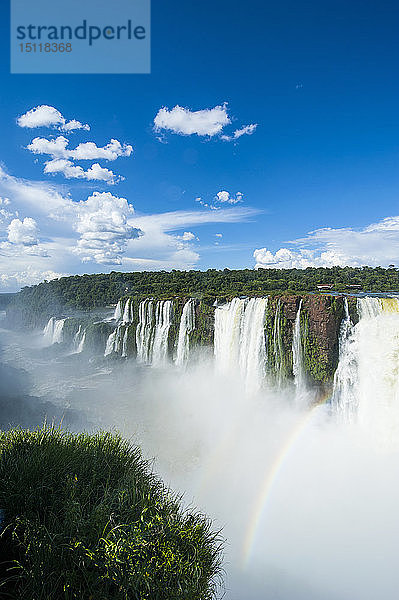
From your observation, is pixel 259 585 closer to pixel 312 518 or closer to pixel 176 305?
pixel 312 518

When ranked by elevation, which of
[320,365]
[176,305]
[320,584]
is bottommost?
[320,584]

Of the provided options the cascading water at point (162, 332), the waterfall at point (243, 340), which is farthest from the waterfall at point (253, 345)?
the cascading water at point (162, 332)

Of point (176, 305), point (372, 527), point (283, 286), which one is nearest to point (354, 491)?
point (372, 527)

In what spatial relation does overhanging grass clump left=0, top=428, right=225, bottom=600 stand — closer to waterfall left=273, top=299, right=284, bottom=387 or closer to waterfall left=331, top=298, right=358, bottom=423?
waterfall left=331, top=298, right=358, bottom=423

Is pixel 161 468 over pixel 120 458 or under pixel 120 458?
under

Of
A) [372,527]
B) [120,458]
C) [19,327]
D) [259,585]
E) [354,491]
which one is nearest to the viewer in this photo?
[120,458]

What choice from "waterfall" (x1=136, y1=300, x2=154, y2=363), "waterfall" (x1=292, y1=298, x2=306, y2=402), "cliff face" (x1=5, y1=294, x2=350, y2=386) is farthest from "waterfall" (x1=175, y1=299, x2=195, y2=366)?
"waterfall" (x1=292, y1=298, x2=306, y2=402)

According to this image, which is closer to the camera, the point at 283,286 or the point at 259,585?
the point at 259,585
